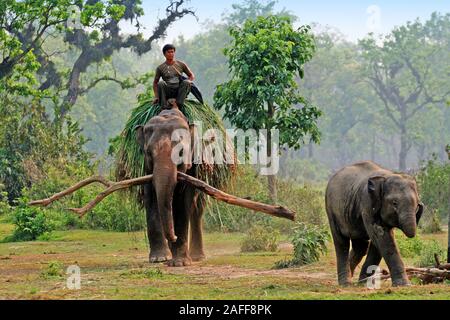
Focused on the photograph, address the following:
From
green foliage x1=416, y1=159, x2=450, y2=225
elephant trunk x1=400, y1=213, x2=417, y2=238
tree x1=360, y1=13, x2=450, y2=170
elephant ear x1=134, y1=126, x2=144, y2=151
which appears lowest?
elephant trunk x1=400, y1=213, x2=417, y2=238

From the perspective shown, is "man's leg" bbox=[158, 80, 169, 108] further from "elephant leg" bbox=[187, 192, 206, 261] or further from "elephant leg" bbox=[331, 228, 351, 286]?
"elephant leg" bbox=[331, 228, 351, 286]

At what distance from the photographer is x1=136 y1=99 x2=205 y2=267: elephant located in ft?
46.8

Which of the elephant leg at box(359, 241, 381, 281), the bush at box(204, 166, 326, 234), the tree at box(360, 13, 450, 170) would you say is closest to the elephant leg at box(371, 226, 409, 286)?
the elephant leg at box(359, 241, 381, 281)

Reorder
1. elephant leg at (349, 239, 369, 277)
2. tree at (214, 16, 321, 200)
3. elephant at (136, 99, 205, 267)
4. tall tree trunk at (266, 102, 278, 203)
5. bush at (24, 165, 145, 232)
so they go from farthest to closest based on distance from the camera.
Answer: tall tree trunk at (266, 102, 278, 203), bush at (24, 165, 145, 232), tree at (214, 16, 321, 200), elephant at (136, 99, 205, 267), elephant leg at (349, 239, 369, 277)

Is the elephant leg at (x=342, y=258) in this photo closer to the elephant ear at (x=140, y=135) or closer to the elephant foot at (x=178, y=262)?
the elephant foot at (x=178, y=262)

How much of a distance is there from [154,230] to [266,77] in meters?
9.34

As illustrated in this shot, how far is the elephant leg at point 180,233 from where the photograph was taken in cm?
1592

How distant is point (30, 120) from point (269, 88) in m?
12.1

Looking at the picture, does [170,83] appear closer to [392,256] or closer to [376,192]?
[376,192]

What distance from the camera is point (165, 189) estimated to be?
46.8 ft

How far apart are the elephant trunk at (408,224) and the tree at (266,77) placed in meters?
12.8

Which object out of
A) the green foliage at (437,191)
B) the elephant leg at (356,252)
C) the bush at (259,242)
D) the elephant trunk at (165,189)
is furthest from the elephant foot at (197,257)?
the green foliage at (437,191)

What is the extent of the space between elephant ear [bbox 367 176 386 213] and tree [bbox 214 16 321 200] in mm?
12165

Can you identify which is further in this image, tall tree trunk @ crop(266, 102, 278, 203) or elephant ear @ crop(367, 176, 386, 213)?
tall tree trunk @ crop(266, 102, 278, 203)
